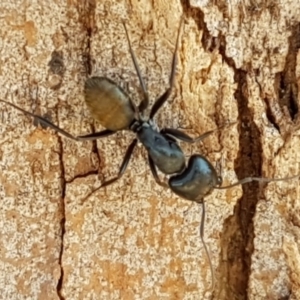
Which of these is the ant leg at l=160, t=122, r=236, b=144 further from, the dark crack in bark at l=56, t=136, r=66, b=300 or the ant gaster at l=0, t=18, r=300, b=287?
the dark crack in bark at l=56, t=136, r=66, b=300

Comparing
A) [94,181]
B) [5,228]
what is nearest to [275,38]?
[94,181]

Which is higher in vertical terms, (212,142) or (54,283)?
(212,142)

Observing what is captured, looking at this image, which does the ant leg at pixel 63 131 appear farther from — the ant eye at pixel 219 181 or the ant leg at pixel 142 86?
the ant eye at pixel 219 181

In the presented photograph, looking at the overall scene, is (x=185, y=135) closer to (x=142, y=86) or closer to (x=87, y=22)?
(x=142, y=86)

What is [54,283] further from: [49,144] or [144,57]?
[144,57]

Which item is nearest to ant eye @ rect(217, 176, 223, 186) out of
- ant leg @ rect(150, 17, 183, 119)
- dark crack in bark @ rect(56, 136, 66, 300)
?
ant leg @ rect(150, 17, 183, 119)

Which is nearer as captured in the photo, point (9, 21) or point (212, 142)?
point (9, 21)

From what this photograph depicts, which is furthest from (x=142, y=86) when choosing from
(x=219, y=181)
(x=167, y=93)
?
(x=219, y=181)
